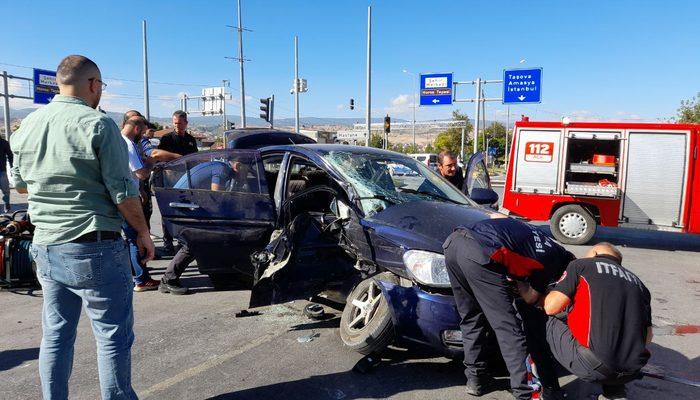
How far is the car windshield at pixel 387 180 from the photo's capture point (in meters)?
3.97

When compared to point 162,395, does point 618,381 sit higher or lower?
higher

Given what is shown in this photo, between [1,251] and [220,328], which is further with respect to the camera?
[1,251]

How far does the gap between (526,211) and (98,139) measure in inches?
Result: 345

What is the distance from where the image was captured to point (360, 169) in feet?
14.2

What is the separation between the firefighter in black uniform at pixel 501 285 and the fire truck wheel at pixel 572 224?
668cm

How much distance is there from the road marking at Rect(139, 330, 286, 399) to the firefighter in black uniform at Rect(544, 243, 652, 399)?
2281 mm

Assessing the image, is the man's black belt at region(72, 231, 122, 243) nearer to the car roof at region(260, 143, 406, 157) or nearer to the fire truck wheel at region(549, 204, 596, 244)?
the car roof at region(260, 143, 406, 157)

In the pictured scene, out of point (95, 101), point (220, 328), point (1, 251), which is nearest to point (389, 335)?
point (220, 328)

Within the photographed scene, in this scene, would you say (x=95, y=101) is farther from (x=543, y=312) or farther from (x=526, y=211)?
(x=526, y=211)

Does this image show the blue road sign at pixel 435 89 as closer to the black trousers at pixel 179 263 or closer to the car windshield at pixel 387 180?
the car windshield at pixel 387 180

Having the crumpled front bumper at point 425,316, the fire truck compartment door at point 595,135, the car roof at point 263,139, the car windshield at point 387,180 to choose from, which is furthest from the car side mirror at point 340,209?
the fire truck compartment door at point 595,135

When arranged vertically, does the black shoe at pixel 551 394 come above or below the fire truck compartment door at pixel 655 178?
below

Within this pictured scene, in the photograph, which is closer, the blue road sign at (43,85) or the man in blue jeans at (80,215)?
the man in blue jeans at (80,215)

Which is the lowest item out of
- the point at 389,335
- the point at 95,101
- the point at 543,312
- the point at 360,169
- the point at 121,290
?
the point at 389,335
